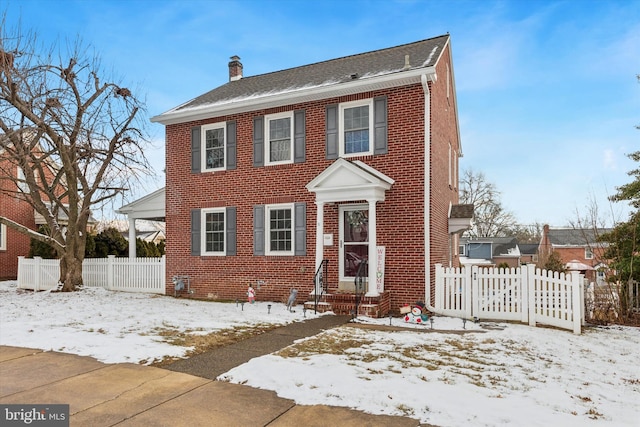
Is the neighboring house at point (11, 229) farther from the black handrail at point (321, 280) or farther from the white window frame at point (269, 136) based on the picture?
the black handrail at point (321, 280)

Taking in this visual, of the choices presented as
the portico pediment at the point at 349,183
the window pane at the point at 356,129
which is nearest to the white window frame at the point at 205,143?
the portico pediment at the point at 349,183

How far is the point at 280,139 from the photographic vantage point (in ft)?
40.6

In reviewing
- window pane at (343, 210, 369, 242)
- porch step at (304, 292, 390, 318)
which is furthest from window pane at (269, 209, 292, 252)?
porch step at (304, 292, 390, 318)

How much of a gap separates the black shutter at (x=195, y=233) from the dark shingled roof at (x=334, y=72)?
3.59 metres

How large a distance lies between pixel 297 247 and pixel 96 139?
7.40 meters

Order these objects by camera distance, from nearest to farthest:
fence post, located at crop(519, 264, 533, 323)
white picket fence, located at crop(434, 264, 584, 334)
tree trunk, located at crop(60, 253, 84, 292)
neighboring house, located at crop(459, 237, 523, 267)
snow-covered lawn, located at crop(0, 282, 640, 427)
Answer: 1. snow-covered lawn, located at crop(0, 282, 640, 427)
2. white picket fence, located at crop(434, 264, 584, 334)
3. fence post, located at crop(519, 264, 533, 323)
4. tree trunk, located at crop(60, 253, 84, 292)
5. neighboring house, located at crop(459, 237, 523, 267)

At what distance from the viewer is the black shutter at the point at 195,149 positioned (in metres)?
13.6

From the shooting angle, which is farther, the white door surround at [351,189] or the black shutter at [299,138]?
the black shutter at [299,138]

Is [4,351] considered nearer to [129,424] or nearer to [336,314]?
[129,424]

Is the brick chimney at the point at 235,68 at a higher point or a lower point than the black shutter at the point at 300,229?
higher

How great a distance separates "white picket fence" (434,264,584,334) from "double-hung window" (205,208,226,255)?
6.66 m

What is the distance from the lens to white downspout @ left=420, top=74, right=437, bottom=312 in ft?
33.7

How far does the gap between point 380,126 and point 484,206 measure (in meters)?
32.6

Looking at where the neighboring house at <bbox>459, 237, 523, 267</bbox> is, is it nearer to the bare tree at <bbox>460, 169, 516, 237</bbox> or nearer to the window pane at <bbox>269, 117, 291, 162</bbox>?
the bare tree at <bbox>460, 169, 516, 237</bbox>
